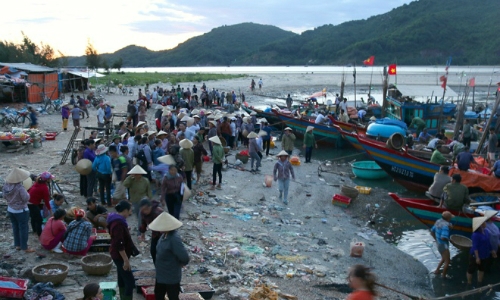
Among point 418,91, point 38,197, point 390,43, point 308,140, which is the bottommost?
point 308,140

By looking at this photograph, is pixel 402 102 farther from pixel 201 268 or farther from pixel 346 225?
pixel 201 268

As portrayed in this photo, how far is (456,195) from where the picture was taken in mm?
9773

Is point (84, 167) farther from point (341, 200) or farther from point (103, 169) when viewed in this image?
point (341, 200)

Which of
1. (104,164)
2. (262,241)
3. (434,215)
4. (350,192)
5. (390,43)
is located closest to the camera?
(262,241)

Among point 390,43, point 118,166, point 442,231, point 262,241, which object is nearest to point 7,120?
point 118,166

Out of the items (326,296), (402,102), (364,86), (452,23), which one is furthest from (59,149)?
(452,23)

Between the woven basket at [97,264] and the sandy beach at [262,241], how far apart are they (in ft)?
0.45

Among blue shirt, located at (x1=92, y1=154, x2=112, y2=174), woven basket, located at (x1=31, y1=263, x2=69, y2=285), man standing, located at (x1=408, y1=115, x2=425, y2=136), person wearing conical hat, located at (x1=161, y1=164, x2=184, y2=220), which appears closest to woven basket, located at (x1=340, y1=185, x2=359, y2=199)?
person wearing conical hat, located at (x1=161, y1=164, x2=184, y2=220)

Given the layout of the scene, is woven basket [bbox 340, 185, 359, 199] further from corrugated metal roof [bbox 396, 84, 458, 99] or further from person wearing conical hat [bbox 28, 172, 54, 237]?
corrugated metal roof [bbox 396, 84, 458, 99]

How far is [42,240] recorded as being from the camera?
782 centimetres

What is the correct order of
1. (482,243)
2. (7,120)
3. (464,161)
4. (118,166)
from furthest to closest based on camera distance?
(7,120), (464,161), (118,166), (482,243)

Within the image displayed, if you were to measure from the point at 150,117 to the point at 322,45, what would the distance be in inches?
5303

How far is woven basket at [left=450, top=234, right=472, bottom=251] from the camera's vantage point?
30.7 ft

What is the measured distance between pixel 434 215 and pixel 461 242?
88 cm
